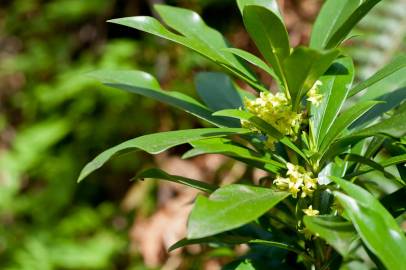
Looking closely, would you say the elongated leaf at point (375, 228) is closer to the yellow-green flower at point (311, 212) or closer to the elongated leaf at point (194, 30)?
the yellow-green flower at point (311, 212)

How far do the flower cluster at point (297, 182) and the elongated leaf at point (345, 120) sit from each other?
0.03 m

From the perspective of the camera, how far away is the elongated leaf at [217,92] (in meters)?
0.73

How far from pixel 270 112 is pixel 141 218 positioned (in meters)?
1.36

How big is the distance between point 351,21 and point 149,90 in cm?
22

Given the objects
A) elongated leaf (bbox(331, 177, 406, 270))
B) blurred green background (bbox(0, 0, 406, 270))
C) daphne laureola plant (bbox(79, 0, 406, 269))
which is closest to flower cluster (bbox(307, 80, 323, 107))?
daphne laureola plant (bbox(79, 0, 406, 269))

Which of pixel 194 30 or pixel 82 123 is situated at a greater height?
pixel 194 30

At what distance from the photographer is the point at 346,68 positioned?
628mm

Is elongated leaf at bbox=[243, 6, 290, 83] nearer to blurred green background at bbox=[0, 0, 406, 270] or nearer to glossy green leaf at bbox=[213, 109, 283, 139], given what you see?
glossy green leaf at bbox=[213, 109, 283, 139]

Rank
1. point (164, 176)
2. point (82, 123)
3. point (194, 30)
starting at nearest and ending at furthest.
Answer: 1. point (164, 176)
2. point (194, 30)
3. point (82, 123)

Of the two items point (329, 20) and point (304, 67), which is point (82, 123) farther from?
point (304, 67)

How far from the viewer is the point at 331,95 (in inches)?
24.5

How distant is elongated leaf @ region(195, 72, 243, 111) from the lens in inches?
28.7

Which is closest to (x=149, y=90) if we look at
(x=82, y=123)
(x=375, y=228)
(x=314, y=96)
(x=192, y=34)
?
(x=192, y=34)

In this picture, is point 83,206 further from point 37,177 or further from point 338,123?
point 338,123
